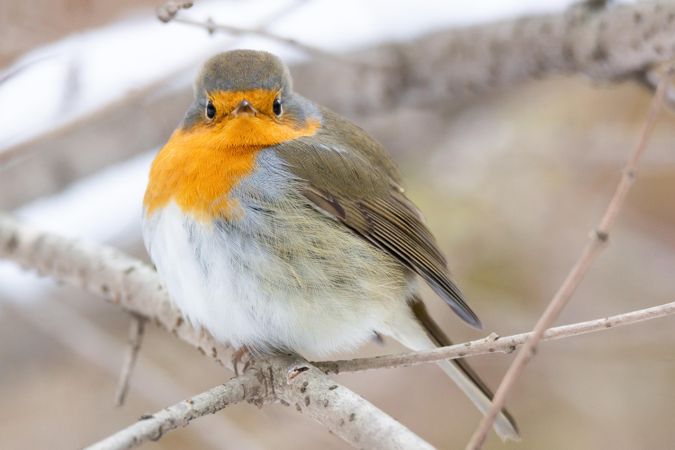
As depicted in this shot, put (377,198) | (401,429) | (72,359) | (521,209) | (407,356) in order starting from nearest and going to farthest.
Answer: (401,429) < (407,356) < (377,198) < (521,209) < (72,359)

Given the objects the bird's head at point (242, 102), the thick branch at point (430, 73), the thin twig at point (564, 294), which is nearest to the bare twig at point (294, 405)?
the thin twig at point (564, 294)

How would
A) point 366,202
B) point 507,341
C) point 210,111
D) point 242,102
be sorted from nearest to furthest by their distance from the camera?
point 507,341 → point 242,102 → point 210,111 → point 366,202

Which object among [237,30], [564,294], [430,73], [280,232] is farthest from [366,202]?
[564,294]

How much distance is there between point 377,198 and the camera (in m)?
3.36

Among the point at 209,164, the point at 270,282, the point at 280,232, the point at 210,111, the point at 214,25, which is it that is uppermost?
the point at 214,25

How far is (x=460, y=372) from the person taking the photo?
3277mm

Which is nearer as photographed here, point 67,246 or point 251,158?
point 251,158

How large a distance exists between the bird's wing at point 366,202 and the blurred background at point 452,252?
91cm

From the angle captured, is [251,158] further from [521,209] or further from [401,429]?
[521,209]

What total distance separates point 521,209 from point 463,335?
28.0 inches

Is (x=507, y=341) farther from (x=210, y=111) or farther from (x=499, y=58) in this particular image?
(x=499, y=58)

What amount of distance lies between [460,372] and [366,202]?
714 millimetres

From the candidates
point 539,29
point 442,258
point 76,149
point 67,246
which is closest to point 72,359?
point 76,149

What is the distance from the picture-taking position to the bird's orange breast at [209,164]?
9.73 feet
